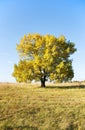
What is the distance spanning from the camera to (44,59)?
155ft

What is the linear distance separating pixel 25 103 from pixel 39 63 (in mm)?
21446

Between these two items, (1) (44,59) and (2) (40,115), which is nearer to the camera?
(2) (40,115)

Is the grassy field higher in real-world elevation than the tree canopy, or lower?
lower

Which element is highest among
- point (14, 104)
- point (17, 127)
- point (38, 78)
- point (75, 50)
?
Answer: point (75, 50)

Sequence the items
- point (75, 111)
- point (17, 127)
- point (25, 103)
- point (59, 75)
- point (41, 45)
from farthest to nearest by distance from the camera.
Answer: point (41, 45) < point (59, 75) < point (25, 103) < point (75, 111) < point (17, 127)

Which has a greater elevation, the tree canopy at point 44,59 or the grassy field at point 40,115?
the tree canopy at point 44,59

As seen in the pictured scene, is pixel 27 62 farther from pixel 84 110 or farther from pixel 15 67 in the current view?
pixel 84 110

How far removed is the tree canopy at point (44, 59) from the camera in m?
46.3

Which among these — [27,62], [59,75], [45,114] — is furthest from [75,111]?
[27,62]

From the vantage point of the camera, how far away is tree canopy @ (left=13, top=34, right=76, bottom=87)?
46.3 metres

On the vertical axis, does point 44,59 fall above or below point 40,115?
above

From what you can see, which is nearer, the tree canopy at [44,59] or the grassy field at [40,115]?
the grassy field at [40,115]

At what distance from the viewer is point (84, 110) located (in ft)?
79.8

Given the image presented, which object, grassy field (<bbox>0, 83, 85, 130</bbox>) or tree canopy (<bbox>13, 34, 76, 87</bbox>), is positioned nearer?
grassy field (<bbox>0, 83, 85, 130</bbox>)
